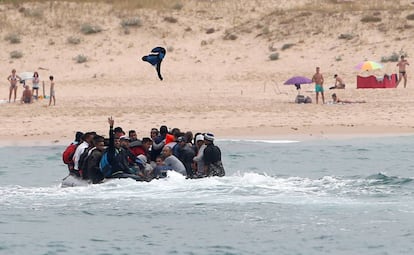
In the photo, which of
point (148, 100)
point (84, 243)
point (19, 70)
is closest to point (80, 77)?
point (19, 70)

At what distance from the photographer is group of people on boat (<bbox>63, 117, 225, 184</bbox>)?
735 inches

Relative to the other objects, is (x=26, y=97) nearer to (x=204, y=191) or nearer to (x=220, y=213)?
(x=204, y=191)

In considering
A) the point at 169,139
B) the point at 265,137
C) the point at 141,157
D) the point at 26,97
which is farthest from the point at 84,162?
the point at 26,97

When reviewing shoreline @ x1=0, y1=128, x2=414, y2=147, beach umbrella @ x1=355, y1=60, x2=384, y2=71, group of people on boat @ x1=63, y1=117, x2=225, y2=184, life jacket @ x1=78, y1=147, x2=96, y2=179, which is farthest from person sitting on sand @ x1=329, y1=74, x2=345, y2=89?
life jacket @ x1=78, y1=147, x2=96, y2=179

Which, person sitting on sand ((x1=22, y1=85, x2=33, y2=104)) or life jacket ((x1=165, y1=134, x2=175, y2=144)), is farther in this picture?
person sitting on sand ((x1=22, y1=85, x2=33, y2=104))

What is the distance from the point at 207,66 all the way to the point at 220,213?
2233 cm

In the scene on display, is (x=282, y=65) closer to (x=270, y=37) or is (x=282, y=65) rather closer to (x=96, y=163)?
(x=270, y=37)

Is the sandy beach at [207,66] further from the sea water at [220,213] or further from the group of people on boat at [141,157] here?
the group of people on boat at [141,157]

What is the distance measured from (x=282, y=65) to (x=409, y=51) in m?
4.35

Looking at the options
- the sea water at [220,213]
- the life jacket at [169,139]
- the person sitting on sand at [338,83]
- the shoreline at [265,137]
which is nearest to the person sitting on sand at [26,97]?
the shoreline at [265,137]

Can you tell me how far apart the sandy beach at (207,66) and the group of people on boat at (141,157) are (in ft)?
25.0

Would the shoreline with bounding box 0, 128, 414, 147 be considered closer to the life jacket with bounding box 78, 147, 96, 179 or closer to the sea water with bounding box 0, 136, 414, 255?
the sea water with bounding box 0, 136, 414, 255

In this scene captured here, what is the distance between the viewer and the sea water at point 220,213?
50.0ft

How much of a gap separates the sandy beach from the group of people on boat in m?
7.63
